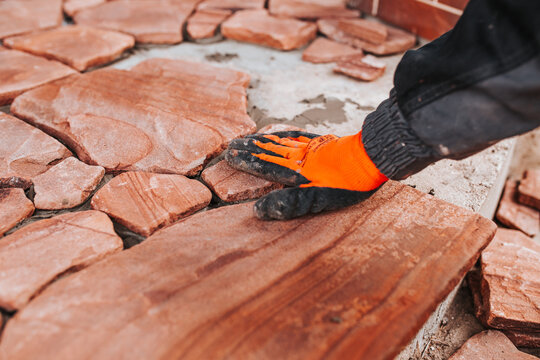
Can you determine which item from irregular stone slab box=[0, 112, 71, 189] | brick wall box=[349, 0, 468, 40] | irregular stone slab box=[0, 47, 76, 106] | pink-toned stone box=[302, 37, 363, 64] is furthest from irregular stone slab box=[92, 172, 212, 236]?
brick wall box=[349, 0, 468, 40]

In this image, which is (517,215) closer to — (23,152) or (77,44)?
(23,152)

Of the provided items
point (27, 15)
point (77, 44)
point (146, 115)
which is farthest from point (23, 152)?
point (27, 15)

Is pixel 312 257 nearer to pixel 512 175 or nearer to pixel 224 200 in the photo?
pixel 224 200

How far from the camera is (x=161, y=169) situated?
58.2 inches

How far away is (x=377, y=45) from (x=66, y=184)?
1.99 metres

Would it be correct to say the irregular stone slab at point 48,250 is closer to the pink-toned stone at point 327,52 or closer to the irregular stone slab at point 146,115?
the irregular stone slab at point 146,115

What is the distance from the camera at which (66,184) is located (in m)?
1.37

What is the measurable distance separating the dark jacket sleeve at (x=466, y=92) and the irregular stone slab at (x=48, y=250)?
2.95 feet

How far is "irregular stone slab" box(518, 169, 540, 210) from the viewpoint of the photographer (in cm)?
197

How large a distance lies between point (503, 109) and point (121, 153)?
1320mm

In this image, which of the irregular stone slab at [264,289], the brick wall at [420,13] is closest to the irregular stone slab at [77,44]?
the irregular stone slab at [264,289]

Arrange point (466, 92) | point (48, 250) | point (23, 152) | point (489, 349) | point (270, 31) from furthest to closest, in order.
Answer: point (270, 31), point (23, 152), point (489, 349), point (48, 250), point (466, 92)

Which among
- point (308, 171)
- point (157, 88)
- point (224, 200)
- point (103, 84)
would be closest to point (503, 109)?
point (308, 171)

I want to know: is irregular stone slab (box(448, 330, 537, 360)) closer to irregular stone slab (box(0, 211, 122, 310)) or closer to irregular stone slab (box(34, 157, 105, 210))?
irregular stone slab (box(0, 211, 122, 310))
